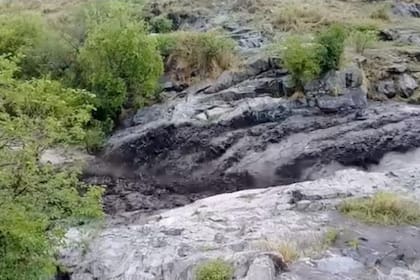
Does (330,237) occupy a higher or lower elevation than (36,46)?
lower

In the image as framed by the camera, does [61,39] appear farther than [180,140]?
Yes

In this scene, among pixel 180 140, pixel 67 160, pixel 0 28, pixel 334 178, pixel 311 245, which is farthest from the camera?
pixel 0 28

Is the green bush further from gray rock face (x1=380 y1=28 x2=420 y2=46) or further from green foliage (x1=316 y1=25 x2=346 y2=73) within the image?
green foliage (x1=316 y1=25 x2=346 y2=73)

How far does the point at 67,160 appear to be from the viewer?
999 inches

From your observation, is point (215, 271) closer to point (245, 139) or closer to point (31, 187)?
point (31, 187)

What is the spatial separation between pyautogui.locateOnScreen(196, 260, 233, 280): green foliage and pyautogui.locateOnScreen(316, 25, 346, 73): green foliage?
15.9 meters

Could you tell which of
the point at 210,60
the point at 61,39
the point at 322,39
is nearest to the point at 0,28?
the point at 61,39

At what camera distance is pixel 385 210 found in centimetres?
1925

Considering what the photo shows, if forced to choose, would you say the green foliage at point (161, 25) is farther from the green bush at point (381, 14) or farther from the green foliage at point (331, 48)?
the green bush at point (381, 14)

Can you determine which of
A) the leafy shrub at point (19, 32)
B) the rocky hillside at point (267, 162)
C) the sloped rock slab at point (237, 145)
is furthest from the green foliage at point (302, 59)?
the leafy shrub at point (19, 32)

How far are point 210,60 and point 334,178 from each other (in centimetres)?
1273

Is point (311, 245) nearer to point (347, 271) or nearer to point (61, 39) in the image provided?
point (347, 271)

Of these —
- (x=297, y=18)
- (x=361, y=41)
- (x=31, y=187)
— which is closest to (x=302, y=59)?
(x=361, y=41)

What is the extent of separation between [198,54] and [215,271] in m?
19.5
